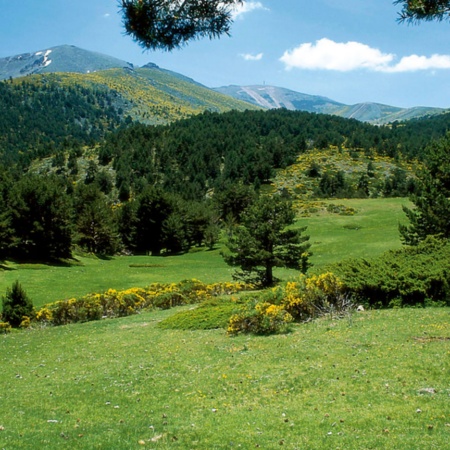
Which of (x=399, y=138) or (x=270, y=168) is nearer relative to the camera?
(x=270, y=168)

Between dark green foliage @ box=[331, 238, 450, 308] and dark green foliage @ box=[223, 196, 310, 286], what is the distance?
41.6 feet

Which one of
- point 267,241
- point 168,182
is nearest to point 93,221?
point 267,241

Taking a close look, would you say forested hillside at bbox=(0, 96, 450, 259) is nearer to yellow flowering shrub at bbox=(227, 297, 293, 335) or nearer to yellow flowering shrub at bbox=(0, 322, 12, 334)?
yellow flowering shrub at bbox=(0, 322, 12, 334)

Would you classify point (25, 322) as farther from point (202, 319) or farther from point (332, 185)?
point (332, 185)

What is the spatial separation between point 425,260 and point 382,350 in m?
9.68

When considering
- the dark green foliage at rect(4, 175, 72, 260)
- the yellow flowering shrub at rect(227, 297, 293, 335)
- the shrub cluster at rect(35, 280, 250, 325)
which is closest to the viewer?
the yellow flowering shrub at rect(227, 297, 293, 335)

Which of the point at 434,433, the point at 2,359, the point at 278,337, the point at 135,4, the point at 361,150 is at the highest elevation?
the point at 361,150

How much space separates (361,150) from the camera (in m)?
179

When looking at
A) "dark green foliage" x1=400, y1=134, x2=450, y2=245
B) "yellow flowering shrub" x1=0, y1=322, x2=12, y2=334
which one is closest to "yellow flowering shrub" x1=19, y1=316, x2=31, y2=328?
"yellow flowering shrub" x1=0, y1=322, x2=12, y2=334

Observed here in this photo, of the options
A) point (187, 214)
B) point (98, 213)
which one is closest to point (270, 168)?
point (187, 214)

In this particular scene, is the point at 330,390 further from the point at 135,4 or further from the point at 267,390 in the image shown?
the point at 135,4

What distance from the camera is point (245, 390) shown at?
1049 cm

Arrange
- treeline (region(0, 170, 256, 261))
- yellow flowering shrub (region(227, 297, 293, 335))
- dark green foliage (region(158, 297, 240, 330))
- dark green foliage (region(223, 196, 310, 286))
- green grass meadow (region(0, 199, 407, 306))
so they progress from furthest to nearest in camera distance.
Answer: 1. treeline (region(0, 170, 256, 261))
2. green grass meadow (region(0, 199, 407, 306))
3. dark green foliage (region(223, 196, 310, 286))
4. dark green foliage (region(158, 297, 240, 330))
5. yellow flowering shrub (region(227, 297, 293, 335))

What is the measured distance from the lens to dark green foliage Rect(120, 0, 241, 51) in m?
6.39
